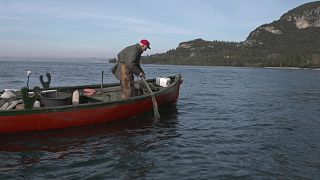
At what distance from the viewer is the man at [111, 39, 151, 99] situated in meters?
15.9

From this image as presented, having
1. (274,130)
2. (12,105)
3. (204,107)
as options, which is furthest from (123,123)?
(204,107)

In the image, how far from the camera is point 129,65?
16031 mm

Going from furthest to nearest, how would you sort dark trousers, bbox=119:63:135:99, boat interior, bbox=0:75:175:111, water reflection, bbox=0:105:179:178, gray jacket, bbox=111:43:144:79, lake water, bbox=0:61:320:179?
dark trousers, bbox=119:63:135:99, gray jacket, bbox=111:43:144:79, boat interior, bbox=0:75:175:111, water reflection, bbox=0:105:179:178, lake water, bbox=0:61:320:179

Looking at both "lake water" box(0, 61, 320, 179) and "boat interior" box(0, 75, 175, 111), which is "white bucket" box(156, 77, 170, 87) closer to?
"boat interior" box(0, 75, 175, 111)

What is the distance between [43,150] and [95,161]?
2.00m

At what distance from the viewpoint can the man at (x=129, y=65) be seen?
15.9 metres

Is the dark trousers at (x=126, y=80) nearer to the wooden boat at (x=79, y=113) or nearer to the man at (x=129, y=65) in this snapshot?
the man at (x=129, y=65)

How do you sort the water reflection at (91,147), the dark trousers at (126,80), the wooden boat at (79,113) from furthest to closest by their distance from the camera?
the dark trousers at (126,80)
the wooden boat at (79,113)
the water reflection at (91,147)

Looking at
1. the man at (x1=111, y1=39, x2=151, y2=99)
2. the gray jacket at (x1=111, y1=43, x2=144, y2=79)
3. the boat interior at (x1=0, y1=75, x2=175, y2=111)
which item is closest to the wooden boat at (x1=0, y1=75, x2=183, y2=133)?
the boat interior at (x1=0, y1=75, x2=175, y2=111)

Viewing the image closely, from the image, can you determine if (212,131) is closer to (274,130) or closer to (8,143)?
(274,130)

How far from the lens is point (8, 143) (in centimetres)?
1222

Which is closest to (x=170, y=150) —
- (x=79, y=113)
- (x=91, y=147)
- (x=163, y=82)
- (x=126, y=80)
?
(x=91, y=147)

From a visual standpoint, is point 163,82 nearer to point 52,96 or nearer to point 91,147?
point 52,96

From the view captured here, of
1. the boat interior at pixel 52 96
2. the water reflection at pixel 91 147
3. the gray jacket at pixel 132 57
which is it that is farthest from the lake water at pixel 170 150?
the gray jacket at pixel 132 57
